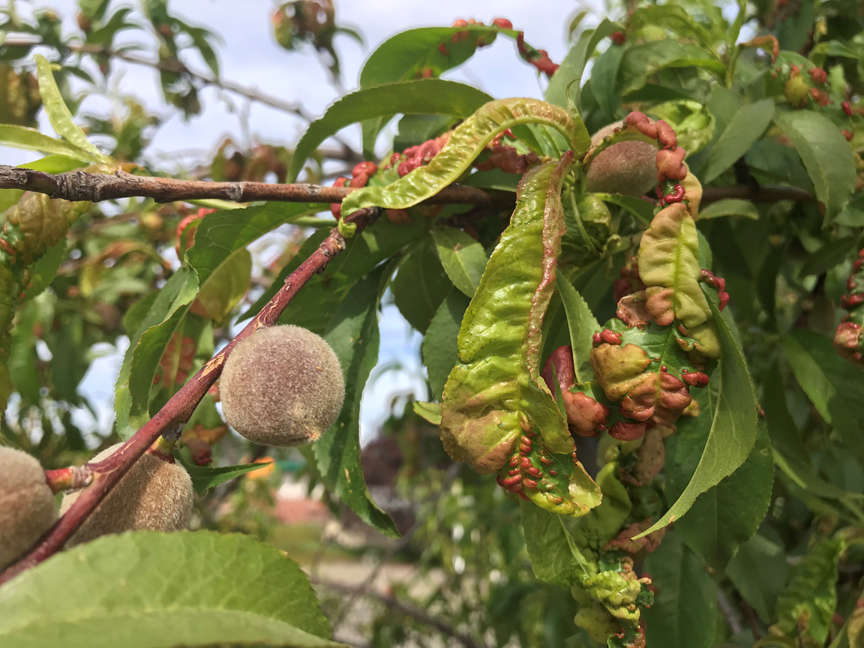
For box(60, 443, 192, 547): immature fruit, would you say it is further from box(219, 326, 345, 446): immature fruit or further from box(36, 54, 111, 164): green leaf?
box(36, 54, 111, 164): green leaf

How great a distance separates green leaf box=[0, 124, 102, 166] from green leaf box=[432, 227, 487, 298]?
51cm

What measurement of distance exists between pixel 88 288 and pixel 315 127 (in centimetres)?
189

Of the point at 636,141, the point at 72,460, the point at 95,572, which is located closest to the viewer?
the point at 95,572

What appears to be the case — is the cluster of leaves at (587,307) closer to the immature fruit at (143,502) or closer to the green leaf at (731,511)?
the green leaf at (731,511)

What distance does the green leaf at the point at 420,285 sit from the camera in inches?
50.5

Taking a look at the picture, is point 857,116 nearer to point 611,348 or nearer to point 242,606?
point 611,348

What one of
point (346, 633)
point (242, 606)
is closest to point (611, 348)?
point (242, 606)

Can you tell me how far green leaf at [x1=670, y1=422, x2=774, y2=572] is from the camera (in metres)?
1.06

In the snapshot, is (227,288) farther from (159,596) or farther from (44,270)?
(159,596)

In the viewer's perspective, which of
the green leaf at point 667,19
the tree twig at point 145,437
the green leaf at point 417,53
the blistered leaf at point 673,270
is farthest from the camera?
the green leaf at point 667,19

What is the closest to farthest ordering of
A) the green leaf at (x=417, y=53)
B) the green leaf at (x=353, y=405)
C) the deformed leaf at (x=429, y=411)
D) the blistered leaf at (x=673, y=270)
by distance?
1. the blistered leaf at (x=673, y=270)
2. the deformed leaf at (x=429, y=411)
3. the green leaf at (x=353, y=405)
4. the green leaf at (x=417, y=53)

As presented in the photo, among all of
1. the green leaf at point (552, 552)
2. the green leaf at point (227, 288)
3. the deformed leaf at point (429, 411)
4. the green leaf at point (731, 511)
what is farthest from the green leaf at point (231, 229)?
the green leaf at point (731, 511)

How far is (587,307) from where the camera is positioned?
976mm

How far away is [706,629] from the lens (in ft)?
4.02
